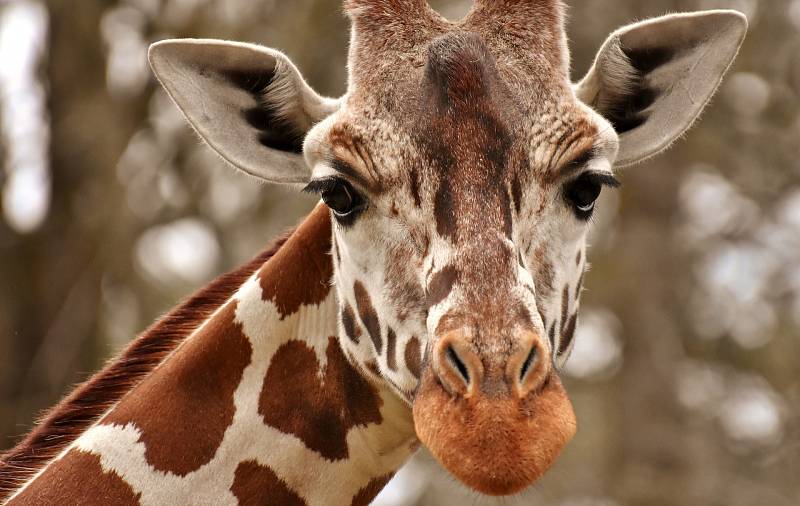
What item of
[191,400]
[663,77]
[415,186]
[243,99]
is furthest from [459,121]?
[191,400]

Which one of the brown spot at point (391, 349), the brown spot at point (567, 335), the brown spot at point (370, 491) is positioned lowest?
the brown spot at point (370, 491)

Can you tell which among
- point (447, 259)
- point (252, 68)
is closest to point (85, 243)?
point (252, 68)

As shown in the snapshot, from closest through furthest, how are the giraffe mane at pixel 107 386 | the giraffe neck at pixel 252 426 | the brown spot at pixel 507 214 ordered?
the brown spot at pixel 507 214, the giraffe neck at pixel 252 426, the giraffe mane at pixel 107 386

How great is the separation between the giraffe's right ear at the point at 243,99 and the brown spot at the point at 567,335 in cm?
153

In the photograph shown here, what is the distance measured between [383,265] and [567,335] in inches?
39.0

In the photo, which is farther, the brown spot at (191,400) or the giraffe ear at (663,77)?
the giraffe ear at (663,77)

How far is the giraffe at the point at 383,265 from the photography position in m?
5.77

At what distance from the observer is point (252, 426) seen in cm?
653

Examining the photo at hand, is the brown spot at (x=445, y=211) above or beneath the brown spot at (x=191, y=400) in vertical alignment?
above

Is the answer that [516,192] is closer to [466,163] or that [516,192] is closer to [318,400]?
[466,163]

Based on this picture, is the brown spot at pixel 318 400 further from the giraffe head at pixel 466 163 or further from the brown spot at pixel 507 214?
the brown spot at pixel 507 214

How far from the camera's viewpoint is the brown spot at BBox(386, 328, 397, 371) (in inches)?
243

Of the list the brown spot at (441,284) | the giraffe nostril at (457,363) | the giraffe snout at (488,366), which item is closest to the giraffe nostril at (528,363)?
the giraffe snout at (488,366)

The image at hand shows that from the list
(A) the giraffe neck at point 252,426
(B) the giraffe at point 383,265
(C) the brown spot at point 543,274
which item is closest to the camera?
(B) the giraffe at point 383,265
